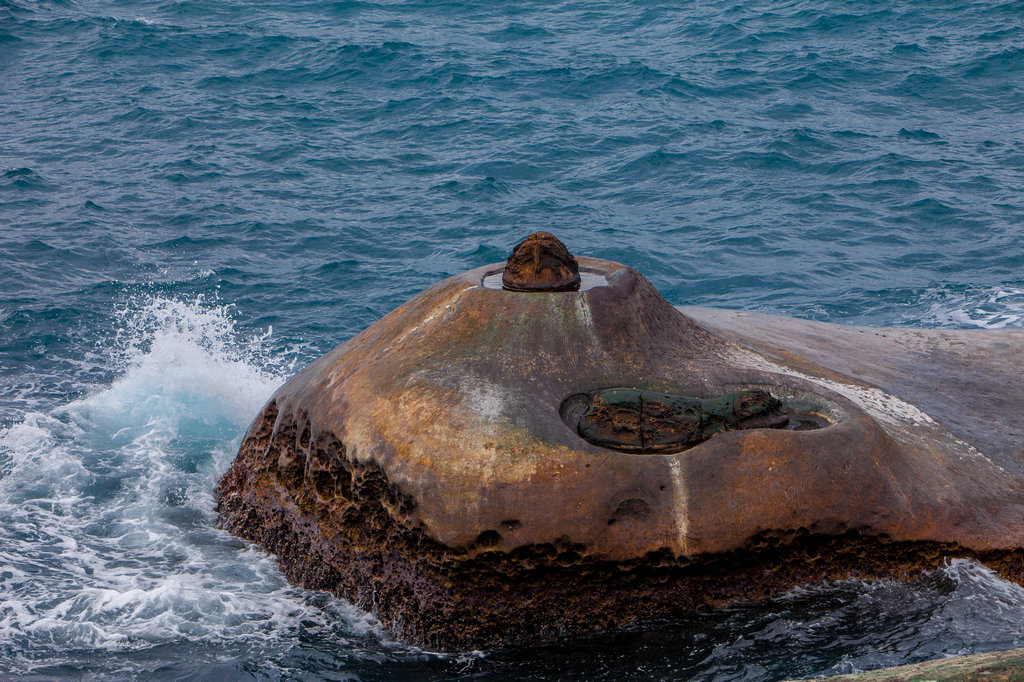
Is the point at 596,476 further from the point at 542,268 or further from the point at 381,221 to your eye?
the point at 381,221

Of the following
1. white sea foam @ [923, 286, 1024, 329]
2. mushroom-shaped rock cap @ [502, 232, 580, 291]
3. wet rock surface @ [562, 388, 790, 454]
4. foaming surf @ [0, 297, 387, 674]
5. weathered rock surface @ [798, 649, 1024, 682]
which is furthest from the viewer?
white sea foam @ [923, 286, 1024, 329]

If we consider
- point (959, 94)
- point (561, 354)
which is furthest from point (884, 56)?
point (561, 354)

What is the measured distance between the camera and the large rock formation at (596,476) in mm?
4891

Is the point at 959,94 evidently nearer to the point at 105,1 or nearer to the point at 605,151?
the point at 605,151

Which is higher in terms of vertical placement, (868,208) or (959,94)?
(959,94)

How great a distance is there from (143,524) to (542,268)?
10.0 feet

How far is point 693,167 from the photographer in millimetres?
14227

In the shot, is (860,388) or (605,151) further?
(605,151)

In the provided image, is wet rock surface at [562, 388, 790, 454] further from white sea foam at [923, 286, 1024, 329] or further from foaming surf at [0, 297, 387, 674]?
white sea foam at [923, 286, 1024, 329]

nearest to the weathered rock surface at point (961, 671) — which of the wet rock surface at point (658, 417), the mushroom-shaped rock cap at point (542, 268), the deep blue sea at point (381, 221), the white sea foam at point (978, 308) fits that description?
the deep blue sea at point (381, 221)

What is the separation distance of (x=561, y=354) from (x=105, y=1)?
22.8 metres

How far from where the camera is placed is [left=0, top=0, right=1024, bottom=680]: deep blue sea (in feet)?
16.7

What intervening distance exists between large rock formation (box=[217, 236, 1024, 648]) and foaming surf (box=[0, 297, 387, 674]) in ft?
1.25

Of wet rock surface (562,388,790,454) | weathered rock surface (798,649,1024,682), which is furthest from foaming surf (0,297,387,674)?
weathered rock surface (798,649,1024,682)
